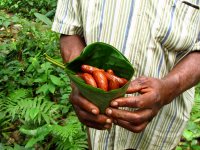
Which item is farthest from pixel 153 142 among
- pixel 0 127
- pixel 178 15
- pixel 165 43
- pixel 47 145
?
pixel 0 127

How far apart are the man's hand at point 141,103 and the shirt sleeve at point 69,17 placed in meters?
0.42

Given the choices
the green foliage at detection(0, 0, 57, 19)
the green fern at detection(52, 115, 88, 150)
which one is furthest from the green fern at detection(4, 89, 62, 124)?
the green foliage at detection(0, 0, 57, 19)

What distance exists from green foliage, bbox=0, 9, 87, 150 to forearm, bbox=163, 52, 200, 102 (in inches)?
46.8

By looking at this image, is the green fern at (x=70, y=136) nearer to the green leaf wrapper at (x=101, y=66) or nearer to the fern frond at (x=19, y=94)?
the fern frond at (x=19, y=94)

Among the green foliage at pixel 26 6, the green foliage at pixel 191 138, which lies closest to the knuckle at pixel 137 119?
the green foliage at pixel 191 138

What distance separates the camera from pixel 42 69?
121 inches

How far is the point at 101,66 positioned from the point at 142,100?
0.67ft

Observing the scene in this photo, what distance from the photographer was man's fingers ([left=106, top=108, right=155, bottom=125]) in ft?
4.14

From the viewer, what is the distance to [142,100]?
127cm

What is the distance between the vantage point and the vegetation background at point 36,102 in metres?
2.56

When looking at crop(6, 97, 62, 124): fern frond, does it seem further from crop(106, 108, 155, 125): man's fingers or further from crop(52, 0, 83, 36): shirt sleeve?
crop(106, 108, 155, 125): man's fingers

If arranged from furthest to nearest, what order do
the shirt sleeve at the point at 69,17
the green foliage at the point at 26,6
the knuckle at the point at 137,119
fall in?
1. the green foliage at the point at 26,6
2. the shirt sleeve at the point at 69,17
3. the knuckle at the point at 137,119

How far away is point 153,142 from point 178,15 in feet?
2.41

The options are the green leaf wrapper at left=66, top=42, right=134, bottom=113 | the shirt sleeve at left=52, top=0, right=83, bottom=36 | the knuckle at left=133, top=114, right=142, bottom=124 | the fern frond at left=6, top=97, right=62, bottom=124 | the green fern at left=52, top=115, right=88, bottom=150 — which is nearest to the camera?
the green leaf wrapper at left=66, top=42, right=134, bottom=113
